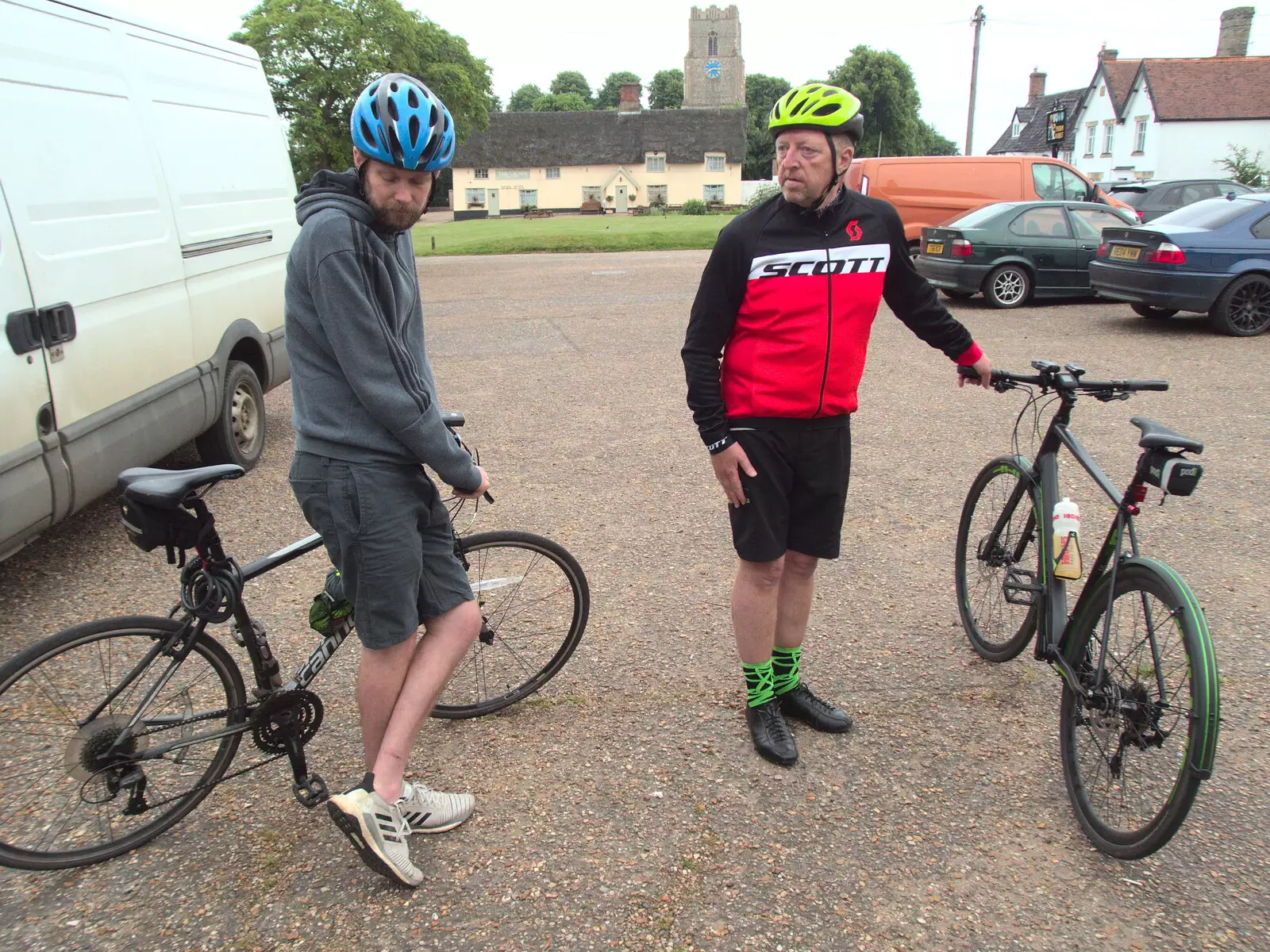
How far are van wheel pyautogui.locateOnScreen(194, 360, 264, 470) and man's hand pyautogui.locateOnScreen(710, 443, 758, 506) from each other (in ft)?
13.7

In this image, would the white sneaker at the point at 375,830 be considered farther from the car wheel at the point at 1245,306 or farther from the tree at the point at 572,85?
the tree at the point at 572,85

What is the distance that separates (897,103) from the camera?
76625mm

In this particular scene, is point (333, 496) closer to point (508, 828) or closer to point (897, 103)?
point (508, 828)

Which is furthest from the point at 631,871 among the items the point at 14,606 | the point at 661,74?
the point at 661,74

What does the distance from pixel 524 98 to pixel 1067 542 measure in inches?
5479

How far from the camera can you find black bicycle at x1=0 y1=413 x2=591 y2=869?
2.51 meters

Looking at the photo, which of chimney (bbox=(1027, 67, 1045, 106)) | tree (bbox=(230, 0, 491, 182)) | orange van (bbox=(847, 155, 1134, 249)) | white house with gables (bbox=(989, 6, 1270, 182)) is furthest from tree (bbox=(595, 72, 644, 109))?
orange van (bbox=(847, 155, 1134, 249))

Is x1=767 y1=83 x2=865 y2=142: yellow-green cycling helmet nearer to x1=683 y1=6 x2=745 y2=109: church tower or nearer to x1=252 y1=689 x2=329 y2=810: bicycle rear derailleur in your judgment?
x1=252 y1=689 x2=329 y2=810: bicycle rear derailleur

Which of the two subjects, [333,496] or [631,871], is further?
[631,871]

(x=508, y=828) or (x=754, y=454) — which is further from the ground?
(x=754, y=454)

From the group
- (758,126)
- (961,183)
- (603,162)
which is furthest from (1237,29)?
(758,126)

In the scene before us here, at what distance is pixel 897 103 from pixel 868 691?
8193 cm

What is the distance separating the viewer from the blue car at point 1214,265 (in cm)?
1023

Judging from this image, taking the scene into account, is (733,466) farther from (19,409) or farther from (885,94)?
(885,94)
